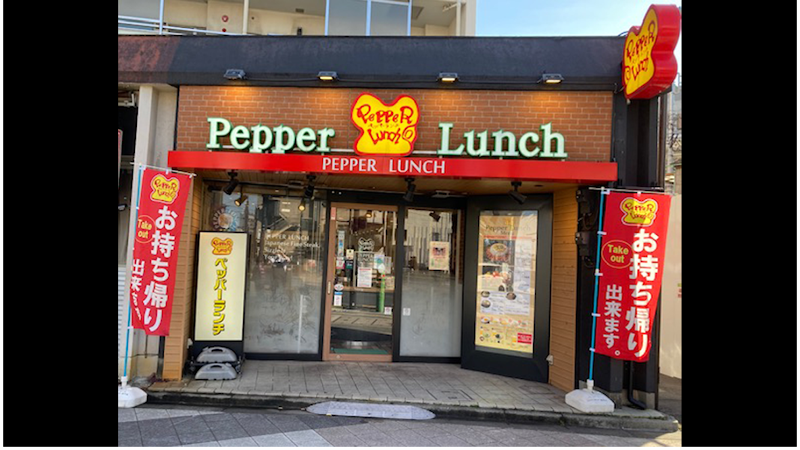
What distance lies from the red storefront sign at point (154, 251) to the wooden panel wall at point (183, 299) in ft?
2.34

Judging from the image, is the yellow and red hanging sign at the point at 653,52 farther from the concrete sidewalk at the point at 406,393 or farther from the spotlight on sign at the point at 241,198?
the spotlight on sign at the point at 241,198

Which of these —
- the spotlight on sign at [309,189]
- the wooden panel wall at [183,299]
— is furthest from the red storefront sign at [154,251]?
the spotlight on sign at [309,189]

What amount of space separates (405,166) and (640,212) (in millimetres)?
3017

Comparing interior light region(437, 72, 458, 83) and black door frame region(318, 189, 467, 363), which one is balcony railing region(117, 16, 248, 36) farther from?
interior light region(437, 72, 458, 83)

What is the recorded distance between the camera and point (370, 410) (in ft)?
20.0

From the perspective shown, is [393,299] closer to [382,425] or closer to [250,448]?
[382,425]

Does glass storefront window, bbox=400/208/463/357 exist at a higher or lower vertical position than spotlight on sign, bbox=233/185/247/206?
lower

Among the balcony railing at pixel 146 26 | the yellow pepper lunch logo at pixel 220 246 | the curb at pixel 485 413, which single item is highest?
the balcony railing at pixel 146 26

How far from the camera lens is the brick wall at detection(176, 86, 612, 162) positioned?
6949 mm

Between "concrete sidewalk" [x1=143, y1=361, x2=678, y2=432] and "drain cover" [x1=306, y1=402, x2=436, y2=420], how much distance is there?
141mm

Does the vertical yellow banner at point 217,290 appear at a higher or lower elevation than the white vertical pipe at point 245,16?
lower

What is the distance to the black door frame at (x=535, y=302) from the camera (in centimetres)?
771

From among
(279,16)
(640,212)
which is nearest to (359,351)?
(640,212)

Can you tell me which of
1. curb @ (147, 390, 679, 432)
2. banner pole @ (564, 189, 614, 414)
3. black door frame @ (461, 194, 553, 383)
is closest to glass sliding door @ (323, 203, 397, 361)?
black door frame @ (461, 194, 553, 383)
